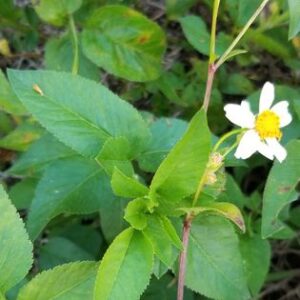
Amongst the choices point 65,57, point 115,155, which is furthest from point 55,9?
point 115,155

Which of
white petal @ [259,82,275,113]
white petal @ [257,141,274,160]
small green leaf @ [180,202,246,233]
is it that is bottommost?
small green leaf @ [180,202,246,233]

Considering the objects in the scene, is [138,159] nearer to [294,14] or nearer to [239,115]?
[239,115]

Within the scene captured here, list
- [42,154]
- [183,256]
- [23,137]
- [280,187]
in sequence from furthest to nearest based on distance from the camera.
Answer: [23,137]
[42,154]
[280,187]
[183,256]

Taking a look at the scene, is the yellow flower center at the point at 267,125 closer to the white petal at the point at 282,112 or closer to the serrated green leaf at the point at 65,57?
the white petal at the point at 282,112

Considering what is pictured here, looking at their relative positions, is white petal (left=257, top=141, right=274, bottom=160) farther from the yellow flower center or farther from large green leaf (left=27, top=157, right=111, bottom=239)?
large green leaf (left=27, top=157, right=111, bottom=239)

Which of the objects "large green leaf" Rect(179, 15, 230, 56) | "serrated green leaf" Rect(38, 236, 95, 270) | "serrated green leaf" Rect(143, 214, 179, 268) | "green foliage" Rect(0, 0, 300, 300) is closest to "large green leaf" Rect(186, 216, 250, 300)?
"green foliage" Rect(0, 0, 300, 300)

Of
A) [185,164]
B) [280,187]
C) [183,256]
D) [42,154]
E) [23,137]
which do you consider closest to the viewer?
[185,164]

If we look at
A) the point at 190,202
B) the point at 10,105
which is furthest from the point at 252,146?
the point at 10,105
